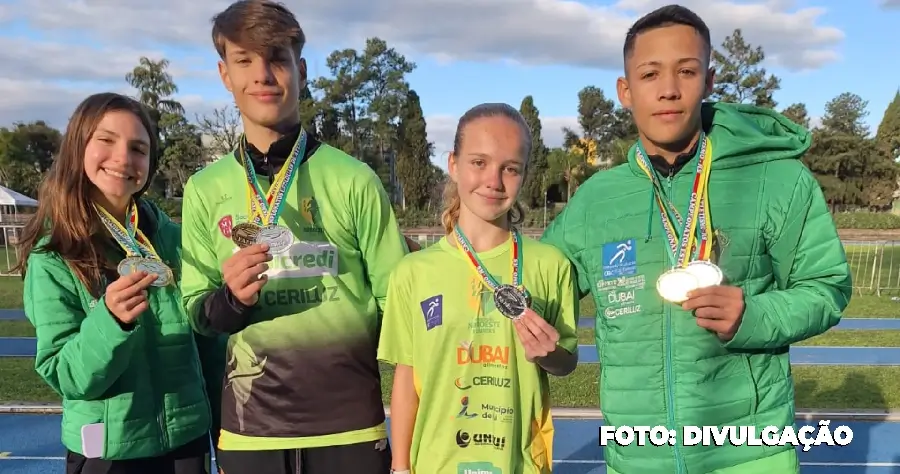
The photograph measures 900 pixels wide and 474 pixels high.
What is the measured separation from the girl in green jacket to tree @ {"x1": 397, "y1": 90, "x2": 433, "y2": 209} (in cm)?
3975

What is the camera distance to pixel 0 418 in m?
6.29

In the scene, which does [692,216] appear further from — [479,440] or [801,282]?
[479,440]

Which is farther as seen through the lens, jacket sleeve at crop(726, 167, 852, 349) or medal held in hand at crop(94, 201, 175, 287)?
medal held in hand at crop(94, 201, 175, 287)

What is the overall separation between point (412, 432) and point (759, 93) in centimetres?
4576

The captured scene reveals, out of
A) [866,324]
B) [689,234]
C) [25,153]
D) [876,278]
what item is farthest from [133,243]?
[25,153]

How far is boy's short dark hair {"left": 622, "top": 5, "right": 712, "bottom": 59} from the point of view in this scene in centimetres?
223

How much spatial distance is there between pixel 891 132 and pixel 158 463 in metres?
57.1

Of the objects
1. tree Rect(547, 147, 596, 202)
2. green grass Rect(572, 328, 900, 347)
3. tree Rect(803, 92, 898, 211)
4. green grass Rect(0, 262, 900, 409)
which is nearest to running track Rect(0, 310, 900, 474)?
green grass Rect(0, 262, 900, 409)

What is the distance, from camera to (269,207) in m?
2.32

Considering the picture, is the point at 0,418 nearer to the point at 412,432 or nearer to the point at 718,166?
the point at 412,432

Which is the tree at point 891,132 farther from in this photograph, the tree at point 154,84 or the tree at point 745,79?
the tree at point 154,84

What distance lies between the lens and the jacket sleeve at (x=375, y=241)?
243 cm

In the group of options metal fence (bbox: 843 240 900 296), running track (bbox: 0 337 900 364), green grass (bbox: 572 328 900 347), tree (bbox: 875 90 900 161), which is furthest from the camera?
tree (bbox: 875 90 900 161)

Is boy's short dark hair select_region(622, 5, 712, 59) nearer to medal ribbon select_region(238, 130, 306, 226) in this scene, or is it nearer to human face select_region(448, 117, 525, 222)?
human face select_region(448, 117, 525, 222)
